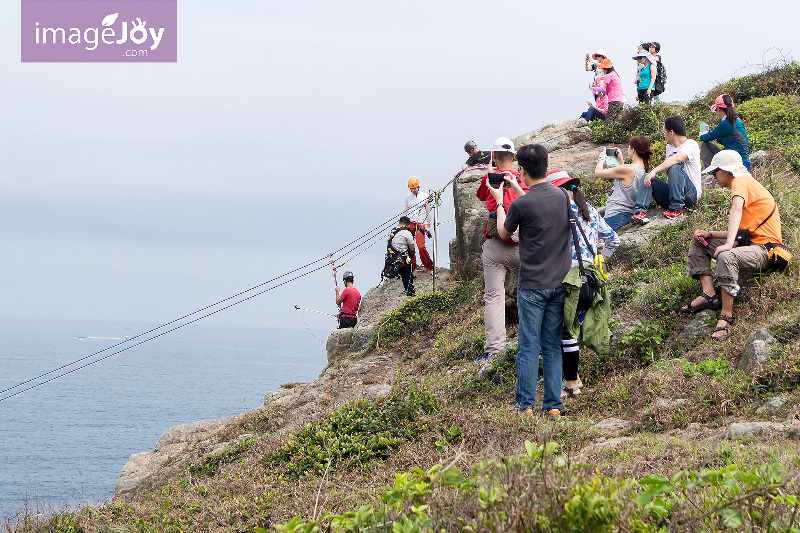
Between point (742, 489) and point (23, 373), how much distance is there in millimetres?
195703

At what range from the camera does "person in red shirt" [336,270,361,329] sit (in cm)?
1569

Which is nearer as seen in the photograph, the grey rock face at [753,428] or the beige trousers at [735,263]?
the grey rock face at [753,428]

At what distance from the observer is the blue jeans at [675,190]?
10820mm

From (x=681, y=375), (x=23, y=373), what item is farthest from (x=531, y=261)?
(x=23, y=373)

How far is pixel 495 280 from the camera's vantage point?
8625 millimetres

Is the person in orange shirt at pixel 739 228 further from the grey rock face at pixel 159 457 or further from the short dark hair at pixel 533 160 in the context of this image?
the grey rock face at pixel 159 457

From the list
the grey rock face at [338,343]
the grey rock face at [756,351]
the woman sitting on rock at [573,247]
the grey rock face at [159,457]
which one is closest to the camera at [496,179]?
the woman sitting on rock at [573,247]

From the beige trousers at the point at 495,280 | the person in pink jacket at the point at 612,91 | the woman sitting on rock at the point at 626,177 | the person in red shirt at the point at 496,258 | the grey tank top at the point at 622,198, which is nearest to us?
the person in red shirt at the point at 496,258

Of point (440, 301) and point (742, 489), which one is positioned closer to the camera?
point (742, 489)

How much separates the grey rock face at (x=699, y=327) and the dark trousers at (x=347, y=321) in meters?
8.82

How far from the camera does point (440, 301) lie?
1307 cm

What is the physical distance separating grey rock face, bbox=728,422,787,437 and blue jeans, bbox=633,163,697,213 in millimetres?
5993

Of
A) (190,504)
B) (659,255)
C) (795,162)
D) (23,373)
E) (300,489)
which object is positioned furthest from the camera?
(23,373)

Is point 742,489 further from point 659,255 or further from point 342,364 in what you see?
point 342,364
